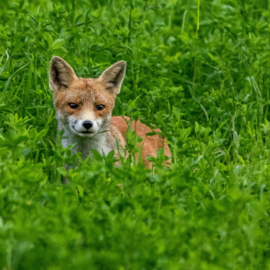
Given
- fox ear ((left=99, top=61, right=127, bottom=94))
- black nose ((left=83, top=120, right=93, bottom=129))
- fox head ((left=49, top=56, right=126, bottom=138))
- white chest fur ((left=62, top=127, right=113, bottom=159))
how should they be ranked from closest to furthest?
black nose ((left=83, top=120, right=93, bottom=129)), fox head ((left=49, top=56, right=126, bottom=138)), white chest fur ((left=62, top=127, right=113, bottom=159)), fox ear ((left=99, top=61, right=127, bottom=94))

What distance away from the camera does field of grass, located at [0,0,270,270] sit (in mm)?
3484

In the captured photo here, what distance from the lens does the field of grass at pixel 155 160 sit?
348 centimetres

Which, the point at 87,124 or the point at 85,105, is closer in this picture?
the point at 87,124

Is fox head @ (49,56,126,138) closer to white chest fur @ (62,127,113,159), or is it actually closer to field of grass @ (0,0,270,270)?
white chest fur @ (62,127,113,159)

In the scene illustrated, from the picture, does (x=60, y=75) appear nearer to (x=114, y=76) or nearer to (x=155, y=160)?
(x=114, y=76)

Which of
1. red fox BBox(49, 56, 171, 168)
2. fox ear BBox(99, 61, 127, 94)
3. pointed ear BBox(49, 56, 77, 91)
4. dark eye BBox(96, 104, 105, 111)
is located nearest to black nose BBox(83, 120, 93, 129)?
red fox BBox(49, 56, 171, 168)

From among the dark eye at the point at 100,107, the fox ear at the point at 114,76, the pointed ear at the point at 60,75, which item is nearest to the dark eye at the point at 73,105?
the dark eye at the point at 100,107

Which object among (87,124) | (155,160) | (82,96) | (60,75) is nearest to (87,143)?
(87,124)

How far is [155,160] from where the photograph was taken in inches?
179

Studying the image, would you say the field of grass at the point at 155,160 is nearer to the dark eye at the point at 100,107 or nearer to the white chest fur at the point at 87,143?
the white chest fur at the point at 87,143

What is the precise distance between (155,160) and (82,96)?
1.83 meters

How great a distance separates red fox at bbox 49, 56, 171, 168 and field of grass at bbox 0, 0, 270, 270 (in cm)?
24

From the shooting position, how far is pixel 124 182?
410cm

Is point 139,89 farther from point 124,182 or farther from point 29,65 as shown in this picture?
point 124,182
